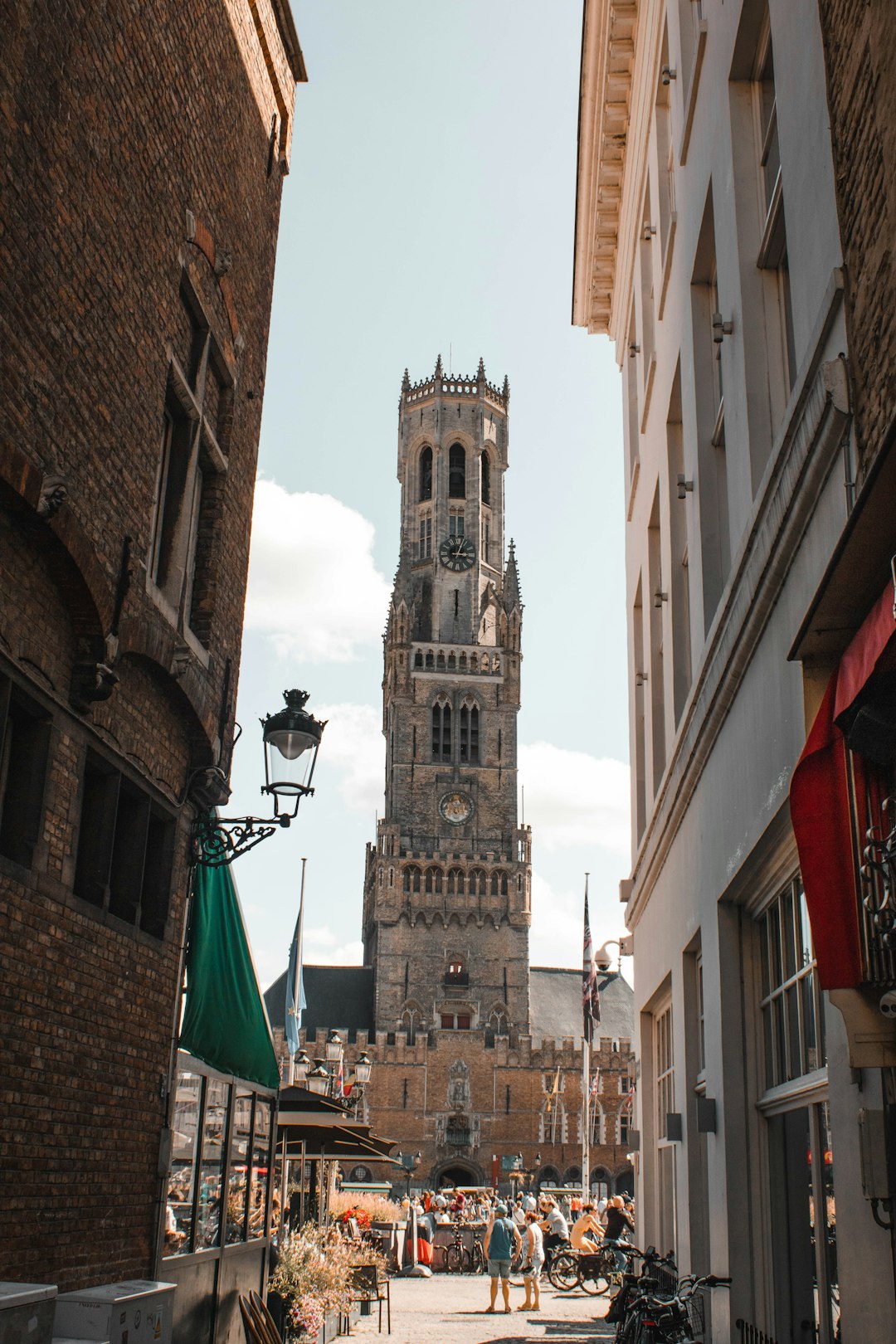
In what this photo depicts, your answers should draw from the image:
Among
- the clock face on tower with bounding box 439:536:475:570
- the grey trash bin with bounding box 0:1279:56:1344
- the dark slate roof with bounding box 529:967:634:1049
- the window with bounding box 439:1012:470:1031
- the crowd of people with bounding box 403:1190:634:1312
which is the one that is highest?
the clock face on tower with bounding box 439:536:475:570

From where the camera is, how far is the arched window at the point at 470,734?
8100 centimetres

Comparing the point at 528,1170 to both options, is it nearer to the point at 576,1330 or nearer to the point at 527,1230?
the point at 527,1230

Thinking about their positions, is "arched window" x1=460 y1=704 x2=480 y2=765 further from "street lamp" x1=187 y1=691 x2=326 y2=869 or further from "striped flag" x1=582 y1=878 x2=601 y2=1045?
"street lamp" x1=187 y1=691 x2=326 y2=869

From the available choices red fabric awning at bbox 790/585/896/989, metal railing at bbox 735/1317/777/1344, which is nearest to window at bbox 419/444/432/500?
metal railing at bbox 735/1317/777/1344

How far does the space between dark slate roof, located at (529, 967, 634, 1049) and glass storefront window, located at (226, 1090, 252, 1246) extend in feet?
219

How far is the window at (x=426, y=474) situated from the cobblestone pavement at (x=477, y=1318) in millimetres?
66392

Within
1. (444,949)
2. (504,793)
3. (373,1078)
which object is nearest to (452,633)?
(504,793)

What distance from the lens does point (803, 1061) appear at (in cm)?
688

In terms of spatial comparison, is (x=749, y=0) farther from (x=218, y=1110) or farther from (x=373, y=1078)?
(x=373, y=1078)

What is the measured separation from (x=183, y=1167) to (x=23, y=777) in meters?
4.17

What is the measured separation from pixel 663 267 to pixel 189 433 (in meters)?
5.17

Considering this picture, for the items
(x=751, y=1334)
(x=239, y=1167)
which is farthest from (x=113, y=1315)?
(x=239, y=1167)

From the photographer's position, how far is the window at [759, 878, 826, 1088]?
666cm

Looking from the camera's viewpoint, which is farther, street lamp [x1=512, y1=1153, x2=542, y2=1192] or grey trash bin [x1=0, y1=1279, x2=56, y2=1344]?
street lamp [x1=512, y1=1153, x2=542, y2=1192]
